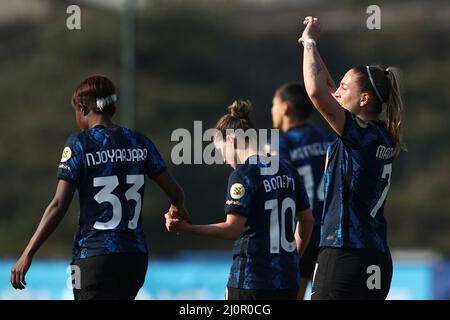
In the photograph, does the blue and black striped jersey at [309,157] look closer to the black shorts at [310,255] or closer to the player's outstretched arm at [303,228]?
the black shorts at [310,255]

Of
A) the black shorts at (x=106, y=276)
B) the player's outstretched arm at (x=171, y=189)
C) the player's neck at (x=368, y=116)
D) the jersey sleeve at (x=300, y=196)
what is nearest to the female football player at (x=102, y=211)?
the black shorts at (x=106, y=276)

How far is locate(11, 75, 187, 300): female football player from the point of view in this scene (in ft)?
20.2

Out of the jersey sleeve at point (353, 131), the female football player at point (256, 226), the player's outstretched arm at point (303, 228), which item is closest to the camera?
the jersey sleeve at point (353, 131)

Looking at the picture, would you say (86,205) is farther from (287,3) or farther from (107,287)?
(287,3)

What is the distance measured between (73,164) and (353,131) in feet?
5.72

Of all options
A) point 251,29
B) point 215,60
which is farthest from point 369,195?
point 251,29

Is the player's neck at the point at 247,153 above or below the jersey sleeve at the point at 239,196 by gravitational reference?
above

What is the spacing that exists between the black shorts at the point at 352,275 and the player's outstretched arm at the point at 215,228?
0.58 meters

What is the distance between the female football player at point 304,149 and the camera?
8227 millimetres

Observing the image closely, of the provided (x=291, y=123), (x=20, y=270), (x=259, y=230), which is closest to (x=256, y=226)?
(x=259, y=230)

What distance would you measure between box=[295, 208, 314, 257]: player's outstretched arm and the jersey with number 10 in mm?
845

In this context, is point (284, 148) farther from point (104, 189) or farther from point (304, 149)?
point (104, 189)

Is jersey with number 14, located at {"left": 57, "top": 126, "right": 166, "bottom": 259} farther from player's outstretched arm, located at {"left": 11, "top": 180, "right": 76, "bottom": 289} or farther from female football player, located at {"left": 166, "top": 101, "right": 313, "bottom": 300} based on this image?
female football player, located at {"left": 166, "top": 101, "right": 313, "bottom": 300}

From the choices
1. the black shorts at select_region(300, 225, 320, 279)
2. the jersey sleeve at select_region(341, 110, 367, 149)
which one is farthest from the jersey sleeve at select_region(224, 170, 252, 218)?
the black shorts at select_region(300, 225, 320, 279)
